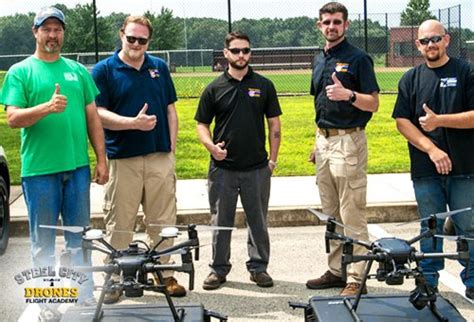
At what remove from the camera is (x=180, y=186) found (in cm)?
893

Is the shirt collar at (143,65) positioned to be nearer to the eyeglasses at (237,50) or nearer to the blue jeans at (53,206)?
the eyeglasses at (237,50)

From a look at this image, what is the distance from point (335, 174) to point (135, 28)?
6.10 feet

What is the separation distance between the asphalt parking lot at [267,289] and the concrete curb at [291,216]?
267 mm

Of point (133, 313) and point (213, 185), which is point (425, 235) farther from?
point (213, 185)

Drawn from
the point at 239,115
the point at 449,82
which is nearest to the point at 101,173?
the point at 239,115

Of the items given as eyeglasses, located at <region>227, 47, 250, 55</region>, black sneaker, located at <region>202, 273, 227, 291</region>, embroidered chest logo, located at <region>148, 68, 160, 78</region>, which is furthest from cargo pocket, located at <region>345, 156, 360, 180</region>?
embroidered chest logo, located at <region>148, 68, 160, 78</region>

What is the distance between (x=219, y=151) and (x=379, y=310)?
2268mm

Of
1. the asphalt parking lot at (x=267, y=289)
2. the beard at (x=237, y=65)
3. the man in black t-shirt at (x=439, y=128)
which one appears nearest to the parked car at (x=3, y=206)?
the asphalt parking lot at (x=267, y=289)

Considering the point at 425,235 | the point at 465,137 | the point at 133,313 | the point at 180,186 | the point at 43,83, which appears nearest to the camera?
the point at 425,235

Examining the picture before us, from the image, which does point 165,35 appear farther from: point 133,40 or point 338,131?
point 338,131

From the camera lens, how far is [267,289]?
217 inches

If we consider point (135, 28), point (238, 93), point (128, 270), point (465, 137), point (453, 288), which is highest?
point (135, 28)

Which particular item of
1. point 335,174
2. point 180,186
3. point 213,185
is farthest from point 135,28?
point 180,186

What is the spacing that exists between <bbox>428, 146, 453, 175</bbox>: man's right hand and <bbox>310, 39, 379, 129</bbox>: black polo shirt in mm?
635
